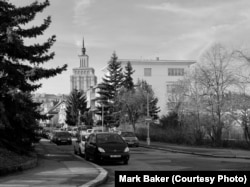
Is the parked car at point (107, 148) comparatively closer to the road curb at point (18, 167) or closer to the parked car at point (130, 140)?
the road curb at point (18, 167)

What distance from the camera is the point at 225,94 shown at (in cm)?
4128

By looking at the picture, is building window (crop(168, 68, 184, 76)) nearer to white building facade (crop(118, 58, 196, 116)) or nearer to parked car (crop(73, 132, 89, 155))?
white building facade (crop(118, 58, 196, 116))

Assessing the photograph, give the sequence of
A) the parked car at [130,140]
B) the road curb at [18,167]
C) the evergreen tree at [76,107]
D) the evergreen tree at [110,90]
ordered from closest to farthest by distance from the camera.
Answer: the road curb at [18,167], the parked car at [130,140], the evergreen tree at [110,90], the evergreen tree at [76,107]

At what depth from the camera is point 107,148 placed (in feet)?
72.5

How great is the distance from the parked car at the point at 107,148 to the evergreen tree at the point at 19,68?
3879 millimetres

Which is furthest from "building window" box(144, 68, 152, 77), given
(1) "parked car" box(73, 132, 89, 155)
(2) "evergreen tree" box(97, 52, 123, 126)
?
(1) "parked car" box(73, 132, 89, 155)

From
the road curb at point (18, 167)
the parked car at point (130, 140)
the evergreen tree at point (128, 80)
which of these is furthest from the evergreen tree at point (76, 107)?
the road curb at point (18, 167)

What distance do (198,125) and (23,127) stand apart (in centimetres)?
2210

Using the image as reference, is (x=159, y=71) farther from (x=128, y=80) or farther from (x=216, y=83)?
(x=216, y=83)

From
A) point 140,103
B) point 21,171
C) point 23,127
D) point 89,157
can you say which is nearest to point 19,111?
point 23,127

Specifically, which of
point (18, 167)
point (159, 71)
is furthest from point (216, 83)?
point (159, 71)

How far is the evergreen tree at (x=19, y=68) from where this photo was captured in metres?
22.3

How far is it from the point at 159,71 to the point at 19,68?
79.6 m

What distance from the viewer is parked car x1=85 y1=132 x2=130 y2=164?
2181cm
